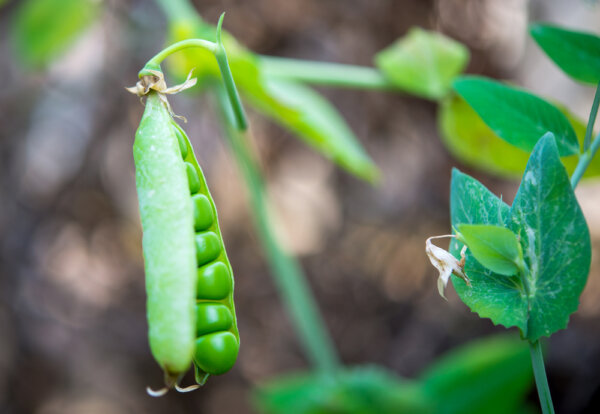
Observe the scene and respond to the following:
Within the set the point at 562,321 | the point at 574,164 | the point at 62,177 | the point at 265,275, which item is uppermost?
the point at 62,177

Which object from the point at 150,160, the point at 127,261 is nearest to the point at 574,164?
the point at 150,160

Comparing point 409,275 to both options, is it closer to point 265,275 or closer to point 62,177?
point 265,275

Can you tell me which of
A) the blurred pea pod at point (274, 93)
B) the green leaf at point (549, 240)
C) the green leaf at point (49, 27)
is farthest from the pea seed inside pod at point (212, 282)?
the green leaf at point (49, 27)

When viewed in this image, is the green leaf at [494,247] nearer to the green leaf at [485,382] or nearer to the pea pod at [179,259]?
the pea pod at [179,259]

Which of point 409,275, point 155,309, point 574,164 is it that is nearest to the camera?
point 155,309

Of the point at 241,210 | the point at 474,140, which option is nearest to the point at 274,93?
the point at 474,140

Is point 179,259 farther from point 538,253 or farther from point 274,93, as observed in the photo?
point 274,93

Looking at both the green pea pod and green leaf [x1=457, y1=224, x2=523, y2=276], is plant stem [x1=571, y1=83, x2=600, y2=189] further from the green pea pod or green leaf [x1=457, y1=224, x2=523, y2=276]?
the green pea pod
